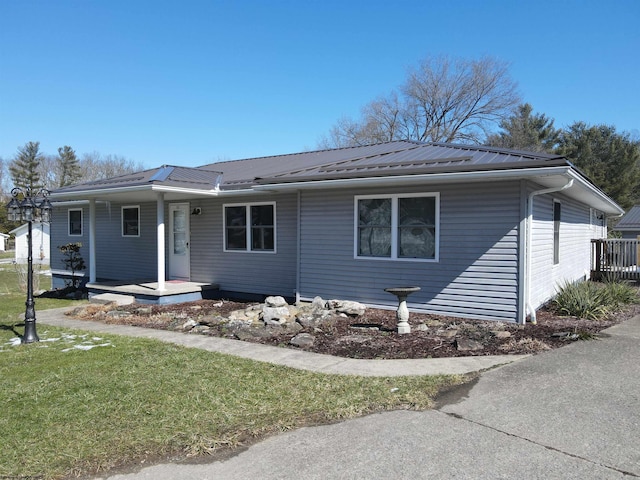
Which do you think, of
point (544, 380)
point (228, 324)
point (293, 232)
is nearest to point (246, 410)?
point (544, 380)

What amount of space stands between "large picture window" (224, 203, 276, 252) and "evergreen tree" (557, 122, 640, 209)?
2912 centimetres

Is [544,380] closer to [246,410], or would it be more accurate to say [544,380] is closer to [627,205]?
[246,410]

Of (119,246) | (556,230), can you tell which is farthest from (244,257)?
(556,230)

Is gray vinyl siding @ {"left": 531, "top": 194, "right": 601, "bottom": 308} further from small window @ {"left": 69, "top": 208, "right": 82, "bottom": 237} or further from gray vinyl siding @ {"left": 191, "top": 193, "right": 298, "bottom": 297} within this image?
small window @ {"left": 69, "top": 208, "right": 82, "bottom": 237}

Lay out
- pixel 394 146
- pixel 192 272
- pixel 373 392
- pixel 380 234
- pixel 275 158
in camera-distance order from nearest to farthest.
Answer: pixel 373 392
pixel 380 234
pixel 394 146
pixel 192 272
pixel 275 158

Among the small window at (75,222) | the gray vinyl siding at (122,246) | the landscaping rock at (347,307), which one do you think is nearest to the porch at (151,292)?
the gray vinyl siding at (122,246)

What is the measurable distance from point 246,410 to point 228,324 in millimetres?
4171

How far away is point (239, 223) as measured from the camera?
38.8 feet

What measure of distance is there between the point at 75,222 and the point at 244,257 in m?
8.33

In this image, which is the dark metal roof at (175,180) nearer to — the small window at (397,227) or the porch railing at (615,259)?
the small window at (397,227)

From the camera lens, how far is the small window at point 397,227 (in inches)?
344

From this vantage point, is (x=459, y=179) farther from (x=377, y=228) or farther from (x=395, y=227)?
(x=377, y=228)

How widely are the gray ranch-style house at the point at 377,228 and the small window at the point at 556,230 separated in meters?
0.04

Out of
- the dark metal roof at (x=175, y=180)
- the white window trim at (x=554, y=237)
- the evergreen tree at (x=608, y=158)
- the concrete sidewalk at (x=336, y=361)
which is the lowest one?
the concrete sidewalk at (x=336, y=361)
